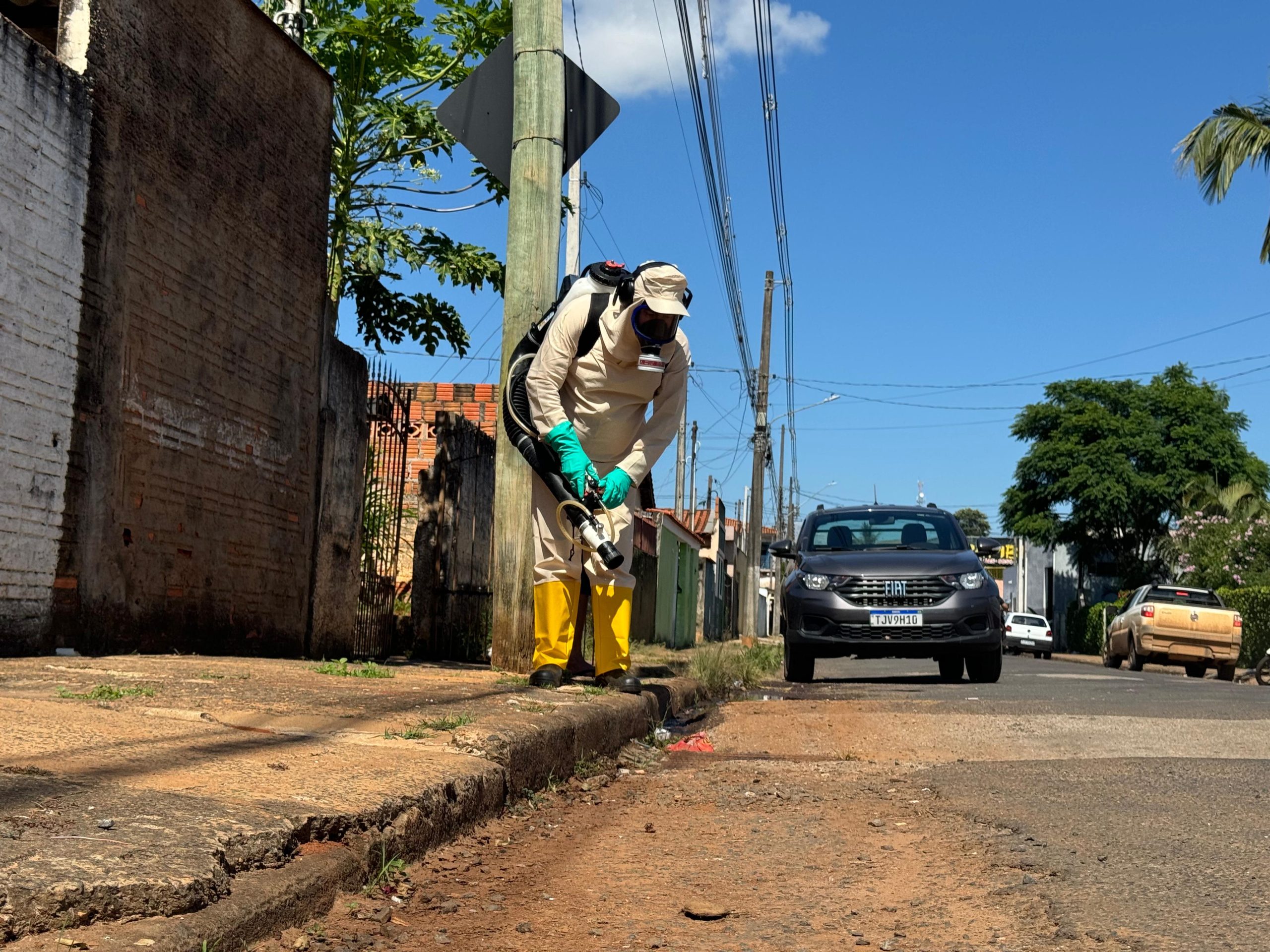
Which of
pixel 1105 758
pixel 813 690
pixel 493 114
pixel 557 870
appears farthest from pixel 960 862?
pixel 813 690

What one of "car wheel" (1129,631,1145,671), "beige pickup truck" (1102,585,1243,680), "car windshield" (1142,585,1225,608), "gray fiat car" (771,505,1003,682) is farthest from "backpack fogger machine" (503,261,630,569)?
"car wheel" (1129,631,1145,671)

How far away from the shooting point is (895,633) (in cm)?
1170

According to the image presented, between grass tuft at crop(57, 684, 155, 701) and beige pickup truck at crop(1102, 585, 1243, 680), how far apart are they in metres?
20.3

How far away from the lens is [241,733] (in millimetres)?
3914

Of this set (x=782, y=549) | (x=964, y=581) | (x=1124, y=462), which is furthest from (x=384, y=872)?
(x=1124, y=462)

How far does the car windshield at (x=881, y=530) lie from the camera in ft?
42.1

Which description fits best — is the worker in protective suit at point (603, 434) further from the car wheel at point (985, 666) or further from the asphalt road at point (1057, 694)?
the car wheel at point (985, 666)

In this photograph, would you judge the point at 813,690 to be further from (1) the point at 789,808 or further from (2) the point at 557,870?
Result: (2) the point at 557,870

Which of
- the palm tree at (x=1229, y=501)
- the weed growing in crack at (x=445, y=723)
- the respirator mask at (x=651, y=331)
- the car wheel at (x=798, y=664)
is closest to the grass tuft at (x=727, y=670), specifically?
the car wheel at (x=798, y=664)

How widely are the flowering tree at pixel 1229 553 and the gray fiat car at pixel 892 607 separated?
943 inches

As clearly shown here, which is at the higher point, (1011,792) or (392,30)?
(392,30)

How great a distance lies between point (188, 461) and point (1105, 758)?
5530mm

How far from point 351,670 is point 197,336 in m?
2.80

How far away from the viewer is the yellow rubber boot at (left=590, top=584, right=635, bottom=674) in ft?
21.5
